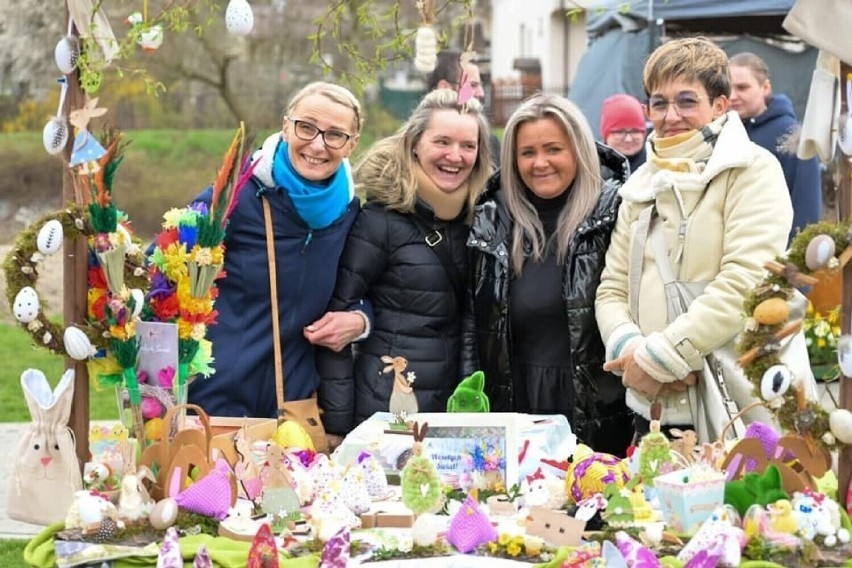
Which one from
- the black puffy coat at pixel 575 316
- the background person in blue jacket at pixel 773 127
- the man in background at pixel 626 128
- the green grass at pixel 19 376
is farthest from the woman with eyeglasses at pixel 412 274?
the green grass at pixel 19 376

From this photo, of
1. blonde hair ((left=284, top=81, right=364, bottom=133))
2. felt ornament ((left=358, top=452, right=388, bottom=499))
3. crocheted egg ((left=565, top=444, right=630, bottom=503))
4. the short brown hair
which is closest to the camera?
crocheted egg ((left=565, top=444, right=630, bottom=503))

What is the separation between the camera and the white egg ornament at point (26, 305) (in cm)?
295

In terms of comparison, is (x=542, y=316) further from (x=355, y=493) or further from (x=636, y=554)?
(x=636, y=554)

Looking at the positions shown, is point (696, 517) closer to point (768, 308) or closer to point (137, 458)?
point (768, 308)

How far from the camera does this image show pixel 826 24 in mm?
2766

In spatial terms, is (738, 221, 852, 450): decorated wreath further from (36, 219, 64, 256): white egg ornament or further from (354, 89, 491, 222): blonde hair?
(36, 219, 64, 256): white egg ornament

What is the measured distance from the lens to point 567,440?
3.31 m

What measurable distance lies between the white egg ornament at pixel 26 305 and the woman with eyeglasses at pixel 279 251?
69 centimetres

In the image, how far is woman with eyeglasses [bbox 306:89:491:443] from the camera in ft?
12.1

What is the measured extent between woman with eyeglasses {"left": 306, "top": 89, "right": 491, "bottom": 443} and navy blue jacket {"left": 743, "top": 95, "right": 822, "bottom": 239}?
2772 millimetres

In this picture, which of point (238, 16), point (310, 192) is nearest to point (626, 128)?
point (310, 192)

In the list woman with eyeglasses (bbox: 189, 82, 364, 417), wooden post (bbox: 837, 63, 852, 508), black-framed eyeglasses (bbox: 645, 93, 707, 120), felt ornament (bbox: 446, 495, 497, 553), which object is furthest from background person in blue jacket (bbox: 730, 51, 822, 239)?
felt ornament (bbox: 446, 495, 497, 553)

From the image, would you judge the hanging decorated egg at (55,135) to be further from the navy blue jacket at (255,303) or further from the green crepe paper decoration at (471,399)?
the green crepe paper decoration at (471,399)

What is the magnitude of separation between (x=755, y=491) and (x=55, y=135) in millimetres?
1788
